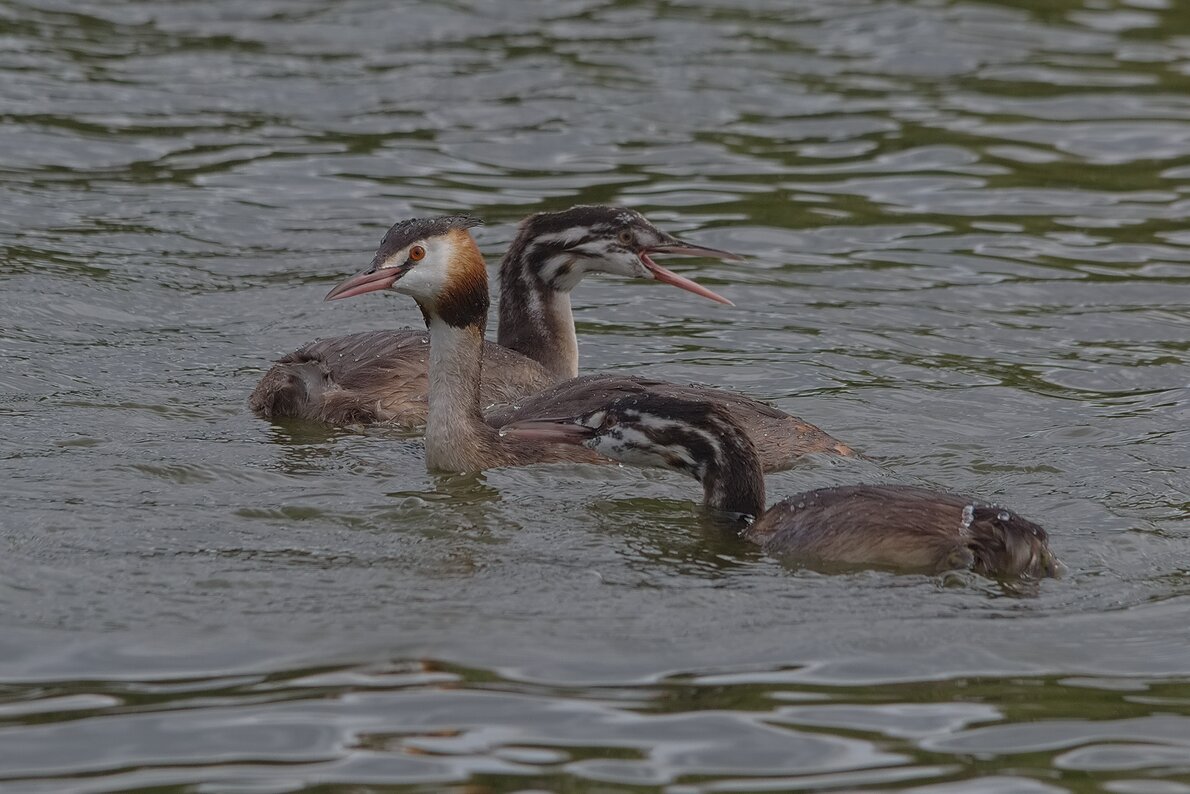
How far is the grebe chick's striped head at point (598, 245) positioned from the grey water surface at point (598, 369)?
75cm

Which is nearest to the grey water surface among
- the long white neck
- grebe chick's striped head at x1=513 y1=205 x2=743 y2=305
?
the long white neck

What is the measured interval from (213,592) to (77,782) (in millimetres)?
1502

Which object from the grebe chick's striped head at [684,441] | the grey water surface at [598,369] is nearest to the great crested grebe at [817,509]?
the grebe chick's striped head at [684,441]

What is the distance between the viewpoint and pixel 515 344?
469 inches

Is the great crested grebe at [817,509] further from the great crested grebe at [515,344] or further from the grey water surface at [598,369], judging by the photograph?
the great crested grebe at [515,344]

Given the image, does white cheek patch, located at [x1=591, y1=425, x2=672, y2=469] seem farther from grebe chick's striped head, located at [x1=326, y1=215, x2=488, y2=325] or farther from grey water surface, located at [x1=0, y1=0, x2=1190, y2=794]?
grebe chick's striped head, located at [x1=326, y1=215, x2=488, y2=325]

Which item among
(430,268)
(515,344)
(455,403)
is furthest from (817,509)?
(515,344)

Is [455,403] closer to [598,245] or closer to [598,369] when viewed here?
[598,245]

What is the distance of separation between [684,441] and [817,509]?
99cm

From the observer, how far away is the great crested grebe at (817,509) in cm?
807

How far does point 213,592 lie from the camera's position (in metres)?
7.61

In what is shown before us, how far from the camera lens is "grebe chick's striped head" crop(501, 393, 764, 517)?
903cm

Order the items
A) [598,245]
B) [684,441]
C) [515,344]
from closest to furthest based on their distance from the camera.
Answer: [684,441] < [598,245] < [515,344]

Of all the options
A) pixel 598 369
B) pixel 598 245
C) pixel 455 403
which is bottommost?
pixel 598 369
